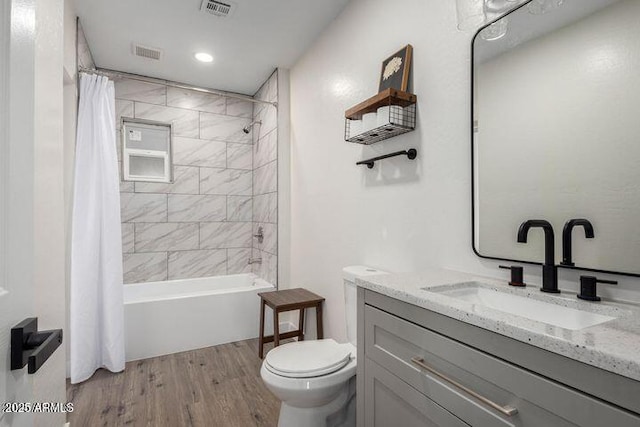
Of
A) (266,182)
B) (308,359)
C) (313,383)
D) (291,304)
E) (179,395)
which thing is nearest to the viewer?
(313,383)

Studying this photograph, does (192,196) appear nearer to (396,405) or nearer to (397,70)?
(397,70)

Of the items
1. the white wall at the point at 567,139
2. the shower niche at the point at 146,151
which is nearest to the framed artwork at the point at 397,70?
the white wall at the point at 567,139

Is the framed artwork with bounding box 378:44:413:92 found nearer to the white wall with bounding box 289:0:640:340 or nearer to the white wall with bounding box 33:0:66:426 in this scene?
the white wall with bounding box 289:0:640:340

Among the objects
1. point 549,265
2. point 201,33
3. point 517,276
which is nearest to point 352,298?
point 517,276

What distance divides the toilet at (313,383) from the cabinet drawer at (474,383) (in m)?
0.42

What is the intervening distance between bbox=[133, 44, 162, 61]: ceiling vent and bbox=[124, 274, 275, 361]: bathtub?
7.20 ft

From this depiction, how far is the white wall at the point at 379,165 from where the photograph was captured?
1500 mm

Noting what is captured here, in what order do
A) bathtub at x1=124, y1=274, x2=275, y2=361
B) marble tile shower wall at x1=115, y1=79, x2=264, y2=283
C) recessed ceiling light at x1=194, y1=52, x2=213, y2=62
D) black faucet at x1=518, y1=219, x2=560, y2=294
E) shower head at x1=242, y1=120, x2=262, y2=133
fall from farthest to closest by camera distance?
shower head at x1=242, y1=120, x2=262, y2=133
marble tile shower wall at x1=115, y1=79, x2=264, y2=283
recessed ceiling light at x1=194, y1=52, x2=213, y2=62
bathtub at x1=124, y1=274, x2=275, y2=361
black faucet at x1=518, y1=219, x2=560, y2=294

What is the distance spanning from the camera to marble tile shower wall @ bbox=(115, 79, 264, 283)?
3.48 m

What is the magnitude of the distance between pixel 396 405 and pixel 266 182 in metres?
2.78

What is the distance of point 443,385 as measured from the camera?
92cm

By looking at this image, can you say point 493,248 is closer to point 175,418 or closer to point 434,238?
point 434,238

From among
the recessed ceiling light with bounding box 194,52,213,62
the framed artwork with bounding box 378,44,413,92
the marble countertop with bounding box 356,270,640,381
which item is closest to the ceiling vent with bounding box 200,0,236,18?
the recessed ceiling light with bounding box 194,52,213,62

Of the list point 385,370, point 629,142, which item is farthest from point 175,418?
point 629,142
